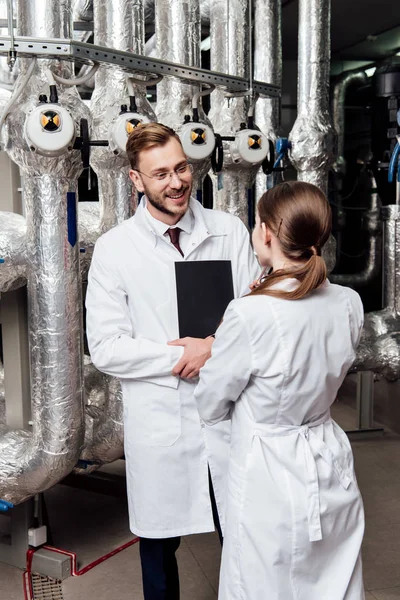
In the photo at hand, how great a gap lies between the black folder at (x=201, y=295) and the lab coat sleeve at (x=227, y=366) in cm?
31

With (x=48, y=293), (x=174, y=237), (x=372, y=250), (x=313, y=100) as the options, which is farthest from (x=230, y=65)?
(x=372, y=250)

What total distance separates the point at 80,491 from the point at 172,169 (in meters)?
1.78

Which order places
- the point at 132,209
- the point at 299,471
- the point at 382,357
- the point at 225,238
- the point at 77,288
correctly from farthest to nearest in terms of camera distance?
1. the point at 382,357
2. the point at 132,209
3. the point at 77,288
4. the point at 225,238
5. the point at 299,471

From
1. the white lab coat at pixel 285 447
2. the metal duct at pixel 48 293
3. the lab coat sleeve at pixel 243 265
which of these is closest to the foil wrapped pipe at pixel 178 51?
the metal duct at pixel 48 293

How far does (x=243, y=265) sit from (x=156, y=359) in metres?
0.33

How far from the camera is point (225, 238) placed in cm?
169

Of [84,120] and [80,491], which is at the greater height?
[84,120]

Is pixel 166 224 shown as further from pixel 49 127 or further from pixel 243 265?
pixel 49 127

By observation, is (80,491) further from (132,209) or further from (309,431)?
(309,431)

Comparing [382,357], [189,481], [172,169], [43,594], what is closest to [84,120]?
[172,169]

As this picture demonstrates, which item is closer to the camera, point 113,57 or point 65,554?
point 113,57

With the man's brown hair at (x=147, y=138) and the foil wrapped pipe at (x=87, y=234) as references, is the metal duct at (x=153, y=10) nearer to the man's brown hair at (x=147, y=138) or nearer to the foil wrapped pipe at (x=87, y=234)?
the foil wrapped pipe at (x=87, y=234)

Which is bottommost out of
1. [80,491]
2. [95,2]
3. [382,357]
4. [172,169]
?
[80,491]

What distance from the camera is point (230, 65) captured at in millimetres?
2842
